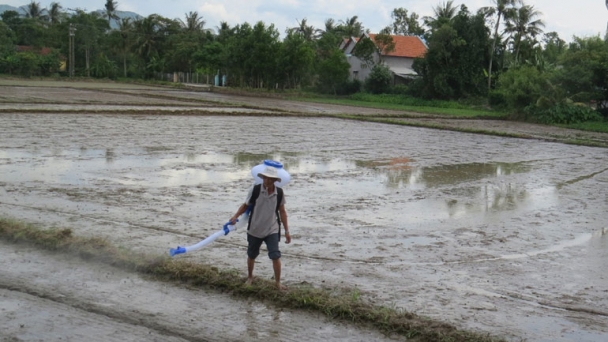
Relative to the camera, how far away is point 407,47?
55.0 metres

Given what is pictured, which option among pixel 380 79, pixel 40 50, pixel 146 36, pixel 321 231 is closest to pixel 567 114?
pixel 380 79

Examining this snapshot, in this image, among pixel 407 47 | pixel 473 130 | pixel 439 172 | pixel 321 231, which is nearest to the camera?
pixel 321 231

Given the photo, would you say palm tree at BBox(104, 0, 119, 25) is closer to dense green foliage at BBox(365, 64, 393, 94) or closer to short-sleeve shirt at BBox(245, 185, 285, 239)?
dense green foliage at BBox(365, 64, 393, 94)

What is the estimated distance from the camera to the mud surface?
5.12 metres

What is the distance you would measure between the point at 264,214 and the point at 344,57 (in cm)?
4603

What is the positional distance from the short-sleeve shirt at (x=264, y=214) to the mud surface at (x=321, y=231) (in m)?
0.62

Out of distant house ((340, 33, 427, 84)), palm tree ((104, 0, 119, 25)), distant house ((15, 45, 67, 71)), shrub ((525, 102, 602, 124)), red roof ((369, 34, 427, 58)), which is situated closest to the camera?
shrub ((525, 102, 602, 124))

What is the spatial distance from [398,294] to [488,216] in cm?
448

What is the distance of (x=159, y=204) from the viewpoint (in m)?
9.27

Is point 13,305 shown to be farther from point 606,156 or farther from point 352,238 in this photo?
point 606,156

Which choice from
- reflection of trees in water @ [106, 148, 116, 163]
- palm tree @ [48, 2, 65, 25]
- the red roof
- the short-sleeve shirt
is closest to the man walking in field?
the short-sleeve shirt

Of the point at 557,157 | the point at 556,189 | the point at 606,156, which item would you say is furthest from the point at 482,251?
the point at 606,156

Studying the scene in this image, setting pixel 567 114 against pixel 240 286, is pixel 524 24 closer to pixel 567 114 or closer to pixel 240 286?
pixel 567 114

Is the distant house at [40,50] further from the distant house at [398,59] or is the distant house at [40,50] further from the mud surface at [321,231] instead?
the mud surface at [321,231]
